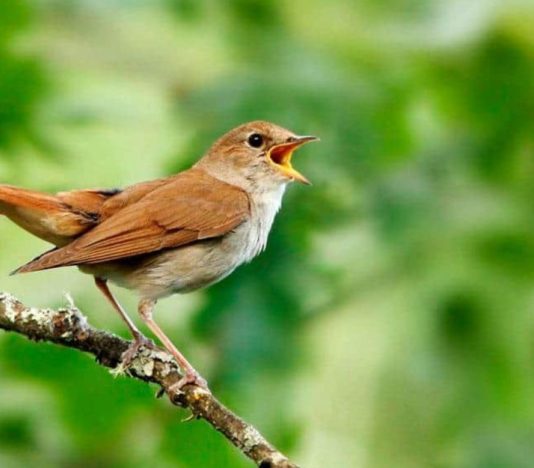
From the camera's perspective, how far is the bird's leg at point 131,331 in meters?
5.66

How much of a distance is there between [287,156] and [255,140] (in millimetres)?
185

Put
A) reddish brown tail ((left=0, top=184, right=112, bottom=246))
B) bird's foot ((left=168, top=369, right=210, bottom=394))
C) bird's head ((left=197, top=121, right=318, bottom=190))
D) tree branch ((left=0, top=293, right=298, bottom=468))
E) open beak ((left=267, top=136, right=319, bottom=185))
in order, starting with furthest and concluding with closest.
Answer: bird's head ((left=197, top=121, right=318, bottom=190))
open beak ((left=267, top=136, right=319, bottom=185))
reddish brown tail ((left=0, top=184, right=112, bottom=246))
bird's foot ((left=168, top=369, right=210, bottom=394))
tree branch ((left=0, top=293, right=298, bottom=468))

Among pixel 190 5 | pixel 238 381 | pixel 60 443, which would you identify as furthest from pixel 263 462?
pixel 190 5

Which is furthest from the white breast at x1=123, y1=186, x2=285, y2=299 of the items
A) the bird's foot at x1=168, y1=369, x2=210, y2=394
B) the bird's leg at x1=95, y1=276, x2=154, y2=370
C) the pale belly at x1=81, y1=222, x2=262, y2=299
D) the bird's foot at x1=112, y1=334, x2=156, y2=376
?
A: the bird's foot at x1=168, y1=369, x2=210, y2=394

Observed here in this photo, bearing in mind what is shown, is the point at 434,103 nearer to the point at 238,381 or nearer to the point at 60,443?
the point at 238,381

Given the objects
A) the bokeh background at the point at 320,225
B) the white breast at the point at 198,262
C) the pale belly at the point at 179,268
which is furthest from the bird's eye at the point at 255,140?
the pale belly at the point at 179,268

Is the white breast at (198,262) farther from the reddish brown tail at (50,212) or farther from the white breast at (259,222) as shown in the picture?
the reddish brown tail at (50,212)

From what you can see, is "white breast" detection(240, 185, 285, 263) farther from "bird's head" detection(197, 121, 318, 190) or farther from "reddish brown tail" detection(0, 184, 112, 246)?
"reddish brown tail" detection(0, 184, 112, 246)

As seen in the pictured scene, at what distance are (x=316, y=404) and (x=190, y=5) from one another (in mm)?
2039

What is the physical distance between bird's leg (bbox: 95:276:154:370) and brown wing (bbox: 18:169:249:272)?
1.00 feet

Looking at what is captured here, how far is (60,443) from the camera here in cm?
665

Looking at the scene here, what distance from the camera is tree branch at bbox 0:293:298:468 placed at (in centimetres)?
479

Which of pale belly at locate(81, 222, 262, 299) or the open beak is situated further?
the open beak

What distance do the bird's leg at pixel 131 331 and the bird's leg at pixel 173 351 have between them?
0.24 ft
